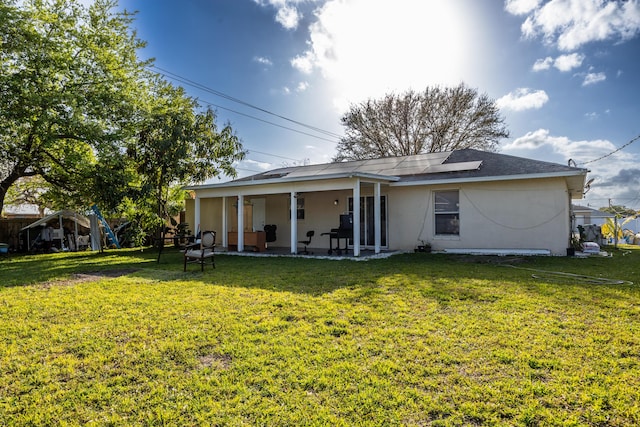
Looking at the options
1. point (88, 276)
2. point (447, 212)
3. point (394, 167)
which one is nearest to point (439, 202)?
point (447, 212)

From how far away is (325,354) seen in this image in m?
3.25

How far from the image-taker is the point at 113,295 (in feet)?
18.9

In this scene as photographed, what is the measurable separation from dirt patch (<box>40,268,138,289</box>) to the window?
29.0ft

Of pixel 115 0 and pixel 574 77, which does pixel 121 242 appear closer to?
pixel 115 0

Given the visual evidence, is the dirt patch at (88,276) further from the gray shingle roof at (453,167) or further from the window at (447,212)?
the window at (447,212)

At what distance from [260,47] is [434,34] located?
752 cm

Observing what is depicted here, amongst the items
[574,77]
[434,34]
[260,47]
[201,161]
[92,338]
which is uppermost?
[260,47]

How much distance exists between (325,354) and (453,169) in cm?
964

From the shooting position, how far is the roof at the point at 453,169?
32.2ft

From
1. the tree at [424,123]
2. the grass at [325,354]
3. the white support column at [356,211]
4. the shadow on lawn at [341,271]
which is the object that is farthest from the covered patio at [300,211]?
the tree at [424,123]

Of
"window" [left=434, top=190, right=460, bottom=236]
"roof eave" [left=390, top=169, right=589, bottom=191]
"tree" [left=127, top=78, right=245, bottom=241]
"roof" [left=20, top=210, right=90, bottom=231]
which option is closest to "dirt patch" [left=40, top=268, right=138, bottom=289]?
"tree" [left=127, top=78, right=245, bottom=241]

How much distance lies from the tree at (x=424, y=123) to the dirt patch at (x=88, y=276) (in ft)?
63.7

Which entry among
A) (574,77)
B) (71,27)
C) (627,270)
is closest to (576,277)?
(627,270)

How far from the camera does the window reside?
11180 mm
